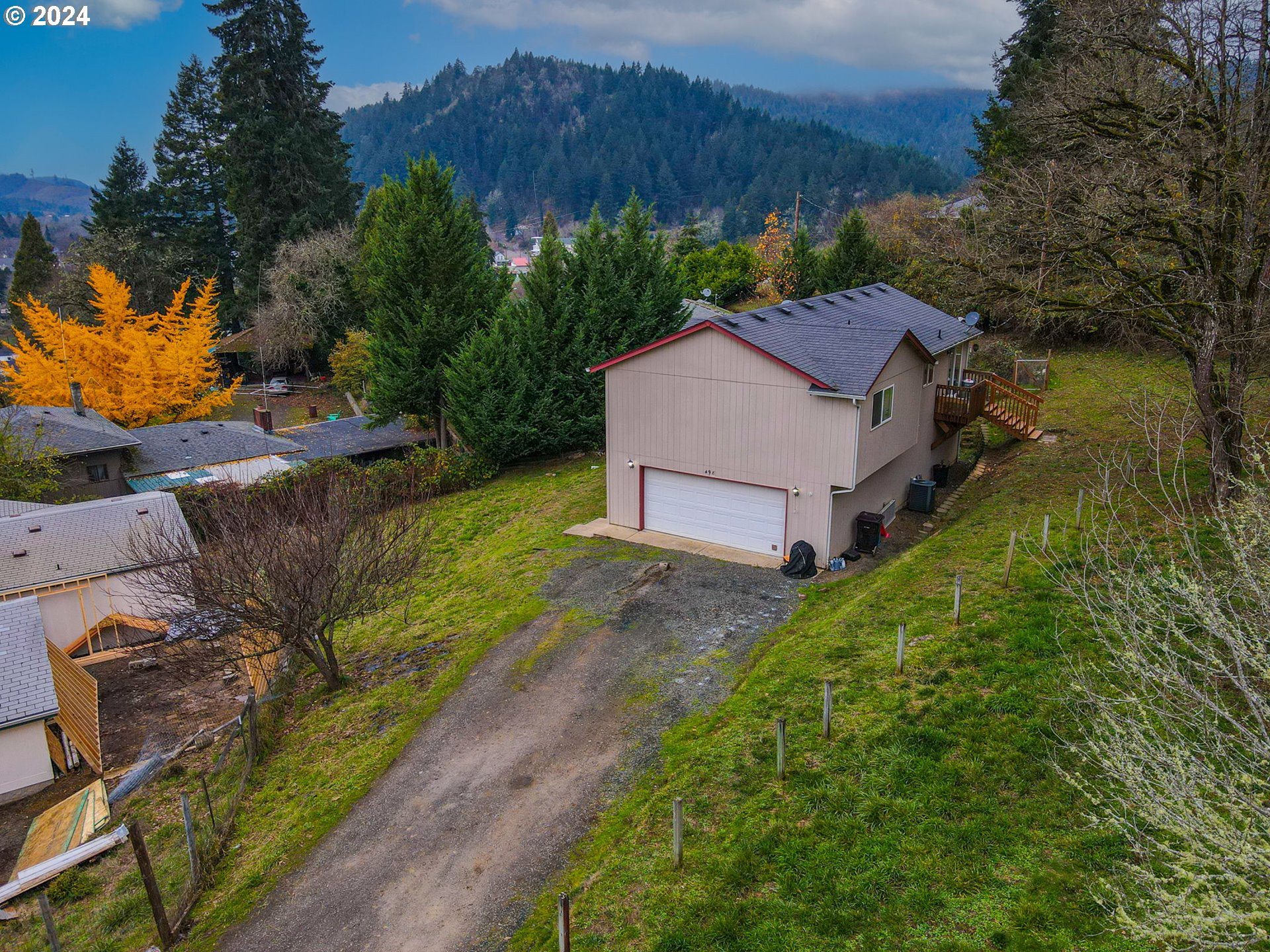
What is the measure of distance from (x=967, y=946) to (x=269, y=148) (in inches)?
2400

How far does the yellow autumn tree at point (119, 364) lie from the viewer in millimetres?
38750

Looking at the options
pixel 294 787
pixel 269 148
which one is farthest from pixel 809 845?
pixel 269 148

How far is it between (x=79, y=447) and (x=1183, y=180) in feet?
118

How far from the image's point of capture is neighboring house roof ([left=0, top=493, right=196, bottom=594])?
2134 cm

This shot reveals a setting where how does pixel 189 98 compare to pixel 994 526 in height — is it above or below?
above

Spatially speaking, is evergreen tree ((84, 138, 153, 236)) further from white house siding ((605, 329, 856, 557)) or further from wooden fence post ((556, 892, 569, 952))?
A: wooden fence post ((556, 892, 569, 952))

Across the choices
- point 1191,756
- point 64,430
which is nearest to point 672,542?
point 1191,756

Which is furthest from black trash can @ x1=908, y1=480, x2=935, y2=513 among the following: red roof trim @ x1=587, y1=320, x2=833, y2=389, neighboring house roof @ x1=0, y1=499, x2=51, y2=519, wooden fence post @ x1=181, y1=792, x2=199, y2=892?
neighboring house roof @ x1=0, y1=499, x2=51, y2=519

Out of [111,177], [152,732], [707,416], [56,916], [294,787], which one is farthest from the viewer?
[111,177]

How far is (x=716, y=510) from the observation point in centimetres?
2012

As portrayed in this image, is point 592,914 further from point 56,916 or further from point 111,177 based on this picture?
point 111,177

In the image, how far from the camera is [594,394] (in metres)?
30.5

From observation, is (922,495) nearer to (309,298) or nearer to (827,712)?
(827,712)

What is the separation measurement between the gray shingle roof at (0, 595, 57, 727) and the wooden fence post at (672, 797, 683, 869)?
516 inches
